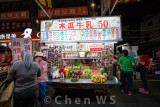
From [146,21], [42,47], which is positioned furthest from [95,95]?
[146,21]

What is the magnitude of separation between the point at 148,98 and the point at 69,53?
470 centimetres

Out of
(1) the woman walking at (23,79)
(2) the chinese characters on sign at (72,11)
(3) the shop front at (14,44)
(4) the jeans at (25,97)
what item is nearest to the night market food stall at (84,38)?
(3) the shop front at (14,44)

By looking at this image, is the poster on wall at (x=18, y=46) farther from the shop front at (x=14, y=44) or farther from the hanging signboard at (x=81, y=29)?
the hanging signboard at (x=81, y=29)

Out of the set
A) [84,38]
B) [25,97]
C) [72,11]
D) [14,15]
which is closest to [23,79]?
[25,97]

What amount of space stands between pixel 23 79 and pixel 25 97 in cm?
43

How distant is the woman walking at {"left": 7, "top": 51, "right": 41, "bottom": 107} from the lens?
6.84 feet

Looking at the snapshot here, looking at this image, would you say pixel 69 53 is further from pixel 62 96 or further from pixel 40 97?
pixel 40 97

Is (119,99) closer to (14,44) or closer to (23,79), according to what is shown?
(23,79)

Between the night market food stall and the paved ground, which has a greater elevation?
the night market food stall

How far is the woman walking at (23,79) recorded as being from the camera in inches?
82.1

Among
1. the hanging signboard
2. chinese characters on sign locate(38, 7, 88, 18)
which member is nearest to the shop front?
the hanging signboard

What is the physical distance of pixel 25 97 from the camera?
218cm

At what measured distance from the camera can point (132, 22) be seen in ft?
66.3

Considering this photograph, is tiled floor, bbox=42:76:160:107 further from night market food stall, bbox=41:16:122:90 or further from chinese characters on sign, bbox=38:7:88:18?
chinese characters on sign, bbox=38:7:88:18
